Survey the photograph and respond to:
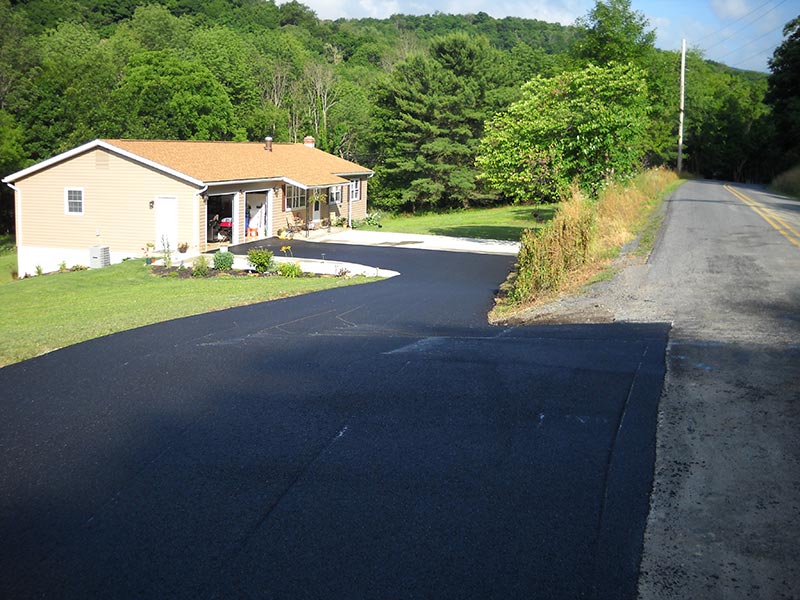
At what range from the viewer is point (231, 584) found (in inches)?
175

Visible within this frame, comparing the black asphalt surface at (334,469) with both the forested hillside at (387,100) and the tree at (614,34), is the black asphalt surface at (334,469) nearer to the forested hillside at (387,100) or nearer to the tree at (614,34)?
Answer: the forested hillside at (387,100)

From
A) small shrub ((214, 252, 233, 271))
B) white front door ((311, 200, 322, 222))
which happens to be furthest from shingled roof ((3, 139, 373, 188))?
small shrub ((214, 252, 233, 271))

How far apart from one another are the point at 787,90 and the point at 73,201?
178 feet

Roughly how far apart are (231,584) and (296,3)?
12400cm

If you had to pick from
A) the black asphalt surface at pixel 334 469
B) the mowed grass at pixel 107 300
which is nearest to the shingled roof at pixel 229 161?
the mowed grass at pixel 107 300

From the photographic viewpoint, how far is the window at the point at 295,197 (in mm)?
36403

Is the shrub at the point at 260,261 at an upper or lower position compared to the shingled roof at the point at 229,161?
lower

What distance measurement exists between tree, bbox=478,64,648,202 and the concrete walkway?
3.54 meters

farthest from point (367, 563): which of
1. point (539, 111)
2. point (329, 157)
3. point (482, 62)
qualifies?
point (482, 62)

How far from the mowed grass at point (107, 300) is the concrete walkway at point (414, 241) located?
960 centimetres

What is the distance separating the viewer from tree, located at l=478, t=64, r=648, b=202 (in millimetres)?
26594

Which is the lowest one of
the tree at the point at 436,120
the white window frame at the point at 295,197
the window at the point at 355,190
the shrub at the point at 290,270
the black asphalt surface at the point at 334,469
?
the black asphalt surface at the point at 334,469

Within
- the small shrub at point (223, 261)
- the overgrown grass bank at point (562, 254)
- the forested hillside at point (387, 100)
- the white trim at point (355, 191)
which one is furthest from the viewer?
the white trim at point (355, 191)

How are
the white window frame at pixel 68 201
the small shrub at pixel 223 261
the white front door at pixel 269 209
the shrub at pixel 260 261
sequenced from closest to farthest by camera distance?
the shrub at pixel 260 261 → the small shrub at pixel 223 261 → the white window frame at pixel 68 201 → the white front door at pixel 269 209
